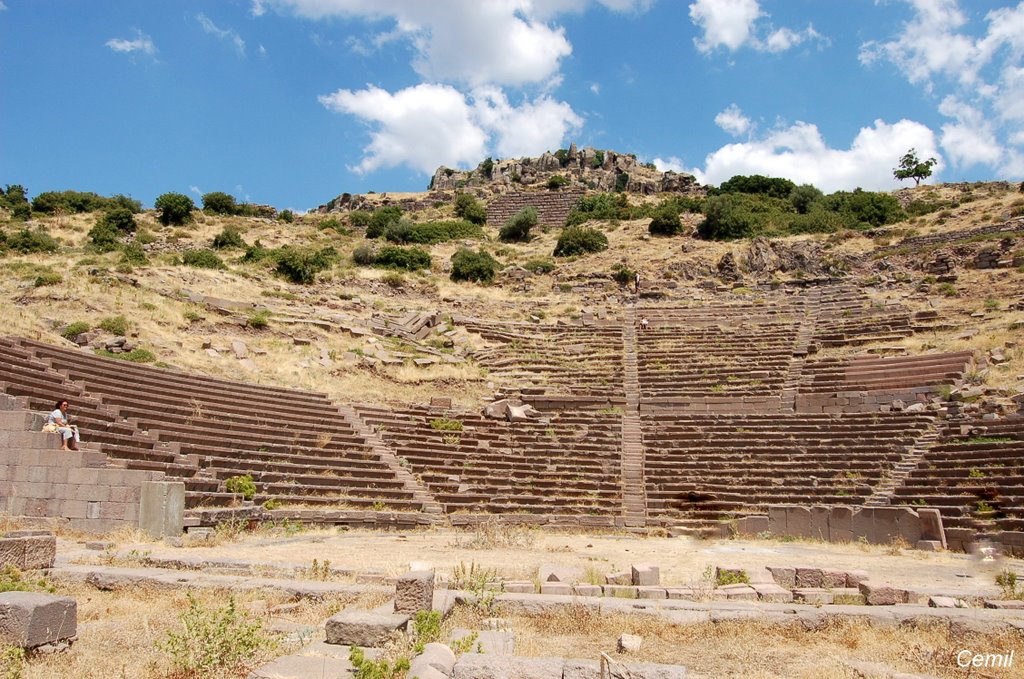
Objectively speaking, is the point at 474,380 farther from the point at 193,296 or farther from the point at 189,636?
the point at 189,636

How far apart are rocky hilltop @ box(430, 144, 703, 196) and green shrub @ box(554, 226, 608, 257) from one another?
693 inches

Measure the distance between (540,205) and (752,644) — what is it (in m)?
56.6

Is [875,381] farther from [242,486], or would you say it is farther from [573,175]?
[573,175]

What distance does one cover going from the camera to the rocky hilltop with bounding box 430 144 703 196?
6700 centimetres

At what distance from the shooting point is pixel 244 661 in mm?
5711

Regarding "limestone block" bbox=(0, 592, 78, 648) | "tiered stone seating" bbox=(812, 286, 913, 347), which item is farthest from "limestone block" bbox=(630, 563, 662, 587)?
"tiered stone seating" bbox=(812, 286, 913, 347)

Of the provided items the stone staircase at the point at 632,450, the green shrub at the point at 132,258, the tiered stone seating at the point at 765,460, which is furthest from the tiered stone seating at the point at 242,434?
the green shrub at the point at 132,258

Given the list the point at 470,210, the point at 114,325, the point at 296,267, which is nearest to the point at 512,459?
the point at 114,325

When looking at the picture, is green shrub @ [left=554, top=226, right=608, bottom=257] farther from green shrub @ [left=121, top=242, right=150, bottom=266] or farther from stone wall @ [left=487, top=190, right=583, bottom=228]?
green shrub @ [left=121, top=242, right=150, bottom=266]

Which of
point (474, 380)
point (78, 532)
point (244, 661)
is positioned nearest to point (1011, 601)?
point (244, 661)

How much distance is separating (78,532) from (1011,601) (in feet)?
47.0

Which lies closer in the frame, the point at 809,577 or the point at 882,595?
the point at 882,595

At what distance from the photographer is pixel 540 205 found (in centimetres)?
6184

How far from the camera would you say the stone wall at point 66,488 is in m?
13.6
